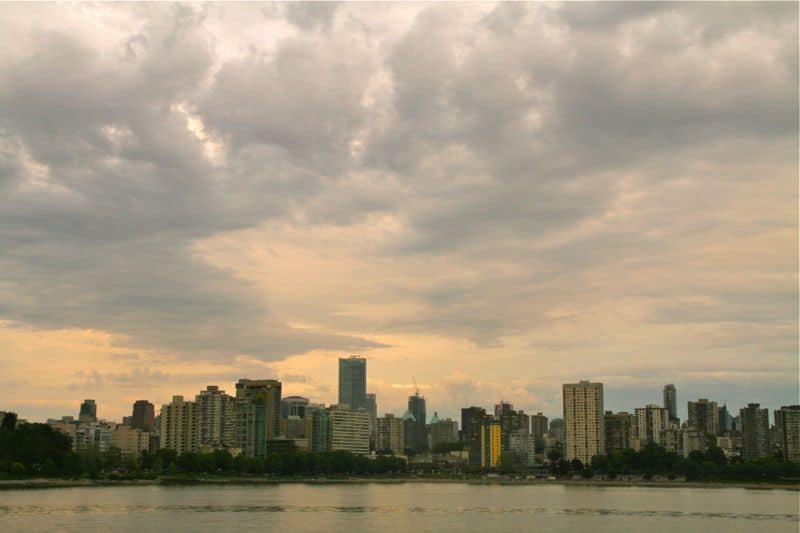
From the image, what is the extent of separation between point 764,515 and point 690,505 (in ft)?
66.6

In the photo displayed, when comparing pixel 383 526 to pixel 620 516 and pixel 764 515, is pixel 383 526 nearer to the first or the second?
pixel 620 516

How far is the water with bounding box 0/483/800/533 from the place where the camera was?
298 ft

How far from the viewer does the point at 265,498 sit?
144m

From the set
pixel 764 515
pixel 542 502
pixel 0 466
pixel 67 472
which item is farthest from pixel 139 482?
pixel 764 515

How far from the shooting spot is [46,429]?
188 metres

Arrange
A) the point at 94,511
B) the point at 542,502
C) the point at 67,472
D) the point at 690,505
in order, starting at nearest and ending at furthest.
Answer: the point at 94,511
the point at 690,505
the point at 542,502
the point at 67,472

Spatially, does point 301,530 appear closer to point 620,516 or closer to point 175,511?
point 175,511

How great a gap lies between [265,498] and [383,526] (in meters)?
55.2

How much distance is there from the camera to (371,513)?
111 meters

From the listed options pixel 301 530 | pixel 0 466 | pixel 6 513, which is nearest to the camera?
pixel 301 530

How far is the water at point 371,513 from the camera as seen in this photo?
90.9 m

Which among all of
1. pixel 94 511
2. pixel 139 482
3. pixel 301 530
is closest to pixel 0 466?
pixel 139 482

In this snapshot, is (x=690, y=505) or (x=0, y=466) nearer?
(x=690, y=505)

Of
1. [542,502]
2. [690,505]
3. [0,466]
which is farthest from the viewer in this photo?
[0,466]
